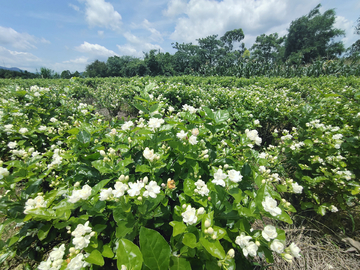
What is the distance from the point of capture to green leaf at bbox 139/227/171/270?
0.78 m

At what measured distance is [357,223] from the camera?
6.48 ft

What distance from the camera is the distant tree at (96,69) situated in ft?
170

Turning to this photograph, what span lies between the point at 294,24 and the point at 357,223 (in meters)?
57.7

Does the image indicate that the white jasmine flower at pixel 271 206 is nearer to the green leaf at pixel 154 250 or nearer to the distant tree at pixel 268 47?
the green leaf at pixel 154 250

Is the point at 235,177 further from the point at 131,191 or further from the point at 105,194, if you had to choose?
the point at 105,194

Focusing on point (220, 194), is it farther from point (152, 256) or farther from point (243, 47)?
point (243, 47)

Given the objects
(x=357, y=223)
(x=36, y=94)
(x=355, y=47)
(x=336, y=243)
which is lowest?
(x=336, y=243)

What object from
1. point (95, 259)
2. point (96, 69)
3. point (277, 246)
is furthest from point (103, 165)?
point (96, 69)

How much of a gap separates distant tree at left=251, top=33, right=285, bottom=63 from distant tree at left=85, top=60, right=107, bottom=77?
51.5 m

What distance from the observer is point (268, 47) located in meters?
51.6

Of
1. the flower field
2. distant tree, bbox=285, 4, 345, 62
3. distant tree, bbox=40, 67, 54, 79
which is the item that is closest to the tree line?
distant tree, bbox=285, 4, 345, 62

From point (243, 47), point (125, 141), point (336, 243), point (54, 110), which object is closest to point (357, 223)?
point (336, 243)

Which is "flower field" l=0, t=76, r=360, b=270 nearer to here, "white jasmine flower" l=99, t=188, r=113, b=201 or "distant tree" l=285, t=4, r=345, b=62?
"white jasmine flower" l=99, t=188, r=113, b=201

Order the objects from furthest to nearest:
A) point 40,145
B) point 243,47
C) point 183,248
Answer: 1. point 243,47
2. point 40,145
3. point 183,248
